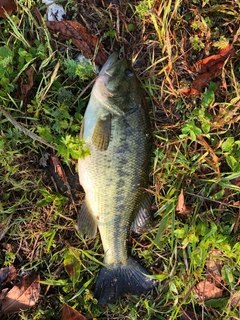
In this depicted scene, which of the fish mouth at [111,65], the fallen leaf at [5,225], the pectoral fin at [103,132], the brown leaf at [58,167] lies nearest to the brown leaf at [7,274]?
the fallen leaf at [5,225]

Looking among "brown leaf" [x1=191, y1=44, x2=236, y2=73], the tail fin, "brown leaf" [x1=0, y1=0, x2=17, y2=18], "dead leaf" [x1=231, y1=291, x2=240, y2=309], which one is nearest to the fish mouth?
"brown leaf" [x1=191, y1=44, x2=236, y2=73]

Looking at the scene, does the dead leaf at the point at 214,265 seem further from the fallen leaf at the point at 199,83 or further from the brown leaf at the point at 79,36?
the brown leaf at the point at 79,36

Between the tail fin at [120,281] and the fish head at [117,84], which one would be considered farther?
the tail fin at [120,281]

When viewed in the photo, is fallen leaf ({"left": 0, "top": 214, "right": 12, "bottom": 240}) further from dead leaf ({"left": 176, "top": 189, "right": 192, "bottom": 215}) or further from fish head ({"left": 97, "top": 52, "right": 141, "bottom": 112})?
dead leaf ({"left": 176, "top": 189, "right": 192, "bottom": 215})

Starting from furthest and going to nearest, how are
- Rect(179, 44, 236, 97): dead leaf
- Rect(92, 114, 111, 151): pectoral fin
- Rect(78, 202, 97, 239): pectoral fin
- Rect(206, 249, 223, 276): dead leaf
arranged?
Rect(206, 249, 223, 276): dead leaf
Rect(179, 44, 236, 97): dead leaf
Rect(78, 202, 97, 239): pectoral fin
Rect(92, 114, 111, 151): pectoral fin

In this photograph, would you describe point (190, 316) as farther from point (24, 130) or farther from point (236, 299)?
point (24, 130)

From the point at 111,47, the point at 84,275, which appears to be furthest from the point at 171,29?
the point at 84,275
